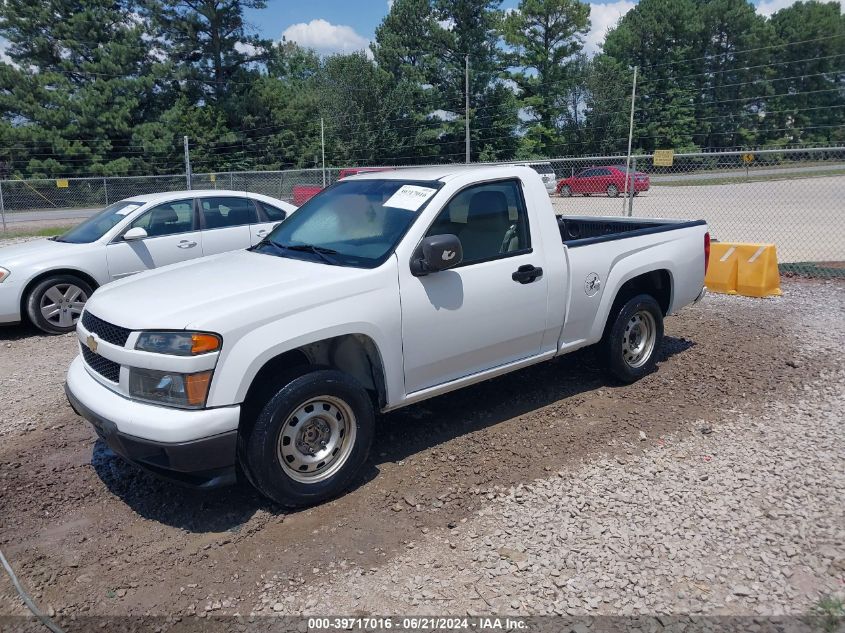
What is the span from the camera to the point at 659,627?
9.88 feet

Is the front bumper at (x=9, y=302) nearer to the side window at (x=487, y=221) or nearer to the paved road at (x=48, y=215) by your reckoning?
the side window at (x=487, y=221)

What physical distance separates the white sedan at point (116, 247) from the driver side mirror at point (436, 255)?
519 cm

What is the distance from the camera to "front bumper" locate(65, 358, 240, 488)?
3463mm

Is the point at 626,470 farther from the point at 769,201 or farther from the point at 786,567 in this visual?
the point at 769,201

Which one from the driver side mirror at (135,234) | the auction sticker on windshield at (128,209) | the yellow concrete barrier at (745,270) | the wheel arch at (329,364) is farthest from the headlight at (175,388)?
the yellow concrete barrier at (745,270)

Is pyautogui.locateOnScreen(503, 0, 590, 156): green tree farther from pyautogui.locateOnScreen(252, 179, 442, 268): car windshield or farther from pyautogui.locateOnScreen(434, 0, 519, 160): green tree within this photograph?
pyautogui.locateOnScreen(252, 179, 442, 268): car windshield

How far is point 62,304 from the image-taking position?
8.10 meters

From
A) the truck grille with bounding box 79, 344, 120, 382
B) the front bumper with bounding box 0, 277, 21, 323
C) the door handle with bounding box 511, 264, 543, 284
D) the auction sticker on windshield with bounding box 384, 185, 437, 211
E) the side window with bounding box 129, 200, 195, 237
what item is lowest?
the front bumper with bounding box 0, 277, 21, 323

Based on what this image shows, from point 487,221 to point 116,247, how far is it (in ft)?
17.9

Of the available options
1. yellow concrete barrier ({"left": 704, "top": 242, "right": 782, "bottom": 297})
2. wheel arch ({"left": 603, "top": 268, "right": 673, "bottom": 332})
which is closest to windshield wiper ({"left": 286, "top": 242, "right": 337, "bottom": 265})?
wheel arch ({"left": 603, "top": 268, "right": 673, "bottom": 332})

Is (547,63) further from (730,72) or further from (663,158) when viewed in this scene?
(663,158)

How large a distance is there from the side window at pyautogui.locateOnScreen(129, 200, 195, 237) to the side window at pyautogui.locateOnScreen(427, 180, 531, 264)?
5268 mm

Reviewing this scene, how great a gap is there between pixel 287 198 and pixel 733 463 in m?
18.1

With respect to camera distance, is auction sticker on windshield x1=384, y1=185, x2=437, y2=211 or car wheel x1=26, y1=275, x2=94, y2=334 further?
car wheel x1=26, y1=275, x2=94, y2=334
